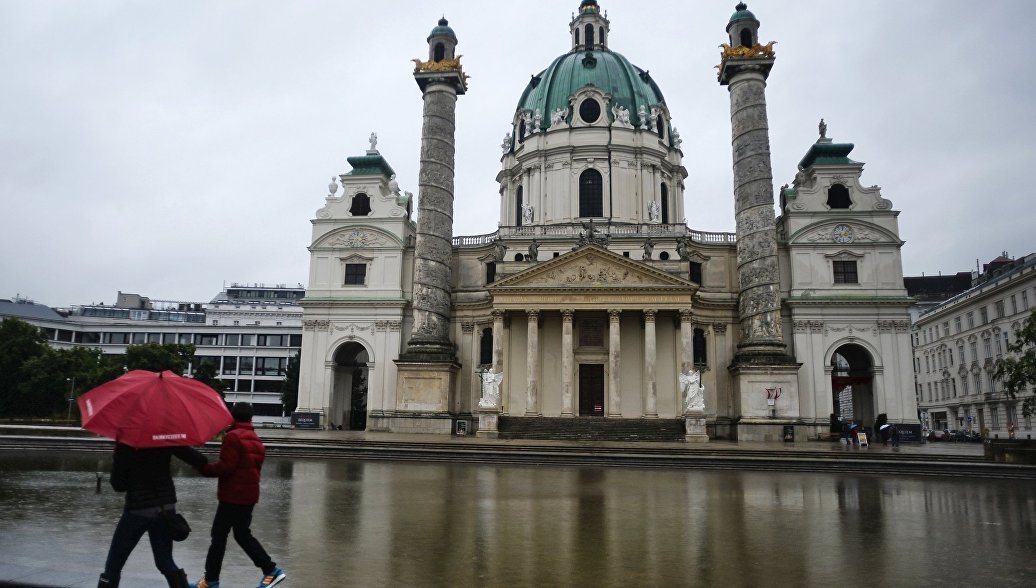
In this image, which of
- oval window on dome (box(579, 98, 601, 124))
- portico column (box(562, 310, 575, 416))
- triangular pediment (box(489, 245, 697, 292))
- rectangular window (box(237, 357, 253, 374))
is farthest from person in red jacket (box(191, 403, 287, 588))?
rectangular window (box(237, 357, 253, 374))

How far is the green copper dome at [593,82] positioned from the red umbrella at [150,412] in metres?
46.4

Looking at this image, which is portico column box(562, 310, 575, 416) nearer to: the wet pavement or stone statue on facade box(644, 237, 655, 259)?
stone statue on facade box(644, 237, 655, 259)

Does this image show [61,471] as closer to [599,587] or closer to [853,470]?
[599,587]

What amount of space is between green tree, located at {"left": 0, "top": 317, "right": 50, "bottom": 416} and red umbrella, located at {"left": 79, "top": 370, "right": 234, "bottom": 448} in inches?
1822

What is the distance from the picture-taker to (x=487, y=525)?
30.9 ft

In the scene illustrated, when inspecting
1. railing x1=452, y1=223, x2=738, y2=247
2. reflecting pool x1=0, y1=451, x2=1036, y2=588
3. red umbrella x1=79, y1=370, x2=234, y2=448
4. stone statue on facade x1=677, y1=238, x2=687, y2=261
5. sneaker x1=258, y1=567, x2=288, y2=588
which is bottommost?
reflecting pool x1=0, y1=451, x2=1036, y2=588

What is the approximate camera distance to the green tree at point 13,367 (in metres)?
42.9

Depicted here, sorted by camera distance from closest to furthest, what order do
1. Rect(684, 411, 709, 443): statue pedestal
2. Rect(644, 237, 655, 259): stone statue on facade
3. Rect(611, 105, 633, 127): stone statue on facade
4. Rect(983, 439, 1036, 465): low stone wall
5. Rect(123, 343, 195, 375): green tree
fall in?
Rect(983, 439, 1036, 465): low stone wall → Rect(684, 411, 709, 443): statue pedestal → Rect(644, 237, 655, 259): stone statue on facade → Rect(123, 343, 195, 375): green tree → Rect(611, 105, 633, 127): stone statue on facade

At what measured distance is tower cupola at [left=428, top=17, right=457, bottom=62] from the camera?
134 ft

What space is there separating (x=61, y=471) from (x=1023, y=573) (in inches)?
726

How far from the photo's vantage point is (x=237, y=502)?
5.72 metres

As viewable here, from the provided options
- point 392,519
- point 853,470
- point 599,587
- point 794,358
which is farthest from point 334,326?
point 599,587

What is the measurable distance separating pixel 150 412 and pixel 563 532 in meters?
5.63

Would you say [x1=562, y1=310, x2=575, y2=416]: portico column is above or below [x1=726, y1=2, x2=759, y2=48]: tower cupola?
below
